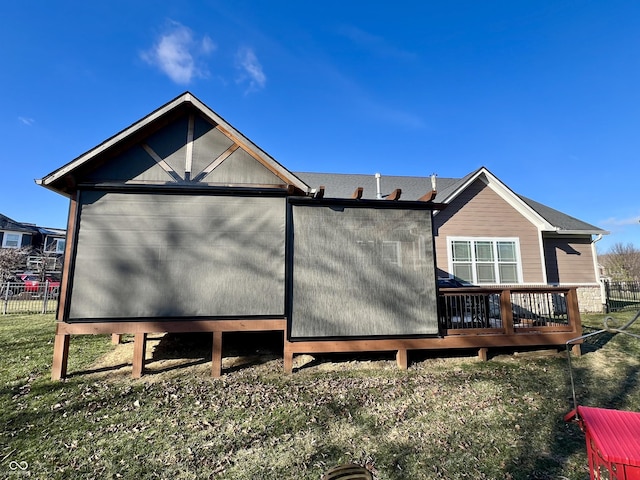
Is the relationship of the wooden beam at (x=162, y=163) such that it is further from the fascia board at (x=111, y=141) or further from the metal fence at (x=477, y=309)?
the metal fence at (x=477, y=309)

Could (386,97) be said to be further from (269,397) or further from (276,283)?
(269,397)

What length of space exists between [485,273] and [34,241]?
145 feet

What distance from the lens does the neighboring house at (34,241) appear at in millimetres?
27672

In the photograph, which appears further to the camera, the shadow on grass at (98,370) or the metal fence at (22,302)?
the metal fence at (22,302)

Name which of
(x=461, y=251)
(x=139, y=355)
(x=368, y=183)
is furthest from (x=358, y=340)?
(x=368, y=183)

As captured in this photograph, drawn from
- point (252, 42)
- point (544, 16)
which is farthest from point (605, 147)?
point (252, 42)

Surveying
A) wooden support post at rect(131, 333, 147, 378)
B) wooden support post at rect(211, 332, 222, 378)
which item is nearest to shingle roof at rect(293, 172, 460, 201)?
wooden support post at rect(211, 332, 222, 378)

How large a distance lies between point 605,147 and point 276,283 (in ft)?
90.3

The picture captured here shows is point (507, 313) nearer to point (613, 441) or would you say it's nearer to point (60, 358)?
point (613, 441)

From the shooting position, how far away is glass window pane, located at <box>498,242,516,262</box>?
11.8 meters

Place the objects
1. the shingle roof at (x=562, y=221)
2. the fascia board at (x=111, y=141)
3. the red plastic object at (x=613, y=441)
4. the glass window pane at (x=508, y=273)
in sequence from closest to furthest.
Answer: the red plastic object at (x=613, y=441)
the fascia board at (x=111, y=141)
the glass window pane at (x=508, y=273)
the shingle roof at (x=562, y=221)

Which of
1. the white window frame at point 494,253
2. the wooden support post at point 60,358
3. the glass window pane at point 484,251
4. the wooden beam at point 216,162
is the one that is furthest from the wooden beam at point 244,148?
the glass window pane at point 484,251

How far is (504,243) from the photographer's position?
11.9m

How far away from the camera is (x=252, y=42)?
11875 millimetres
